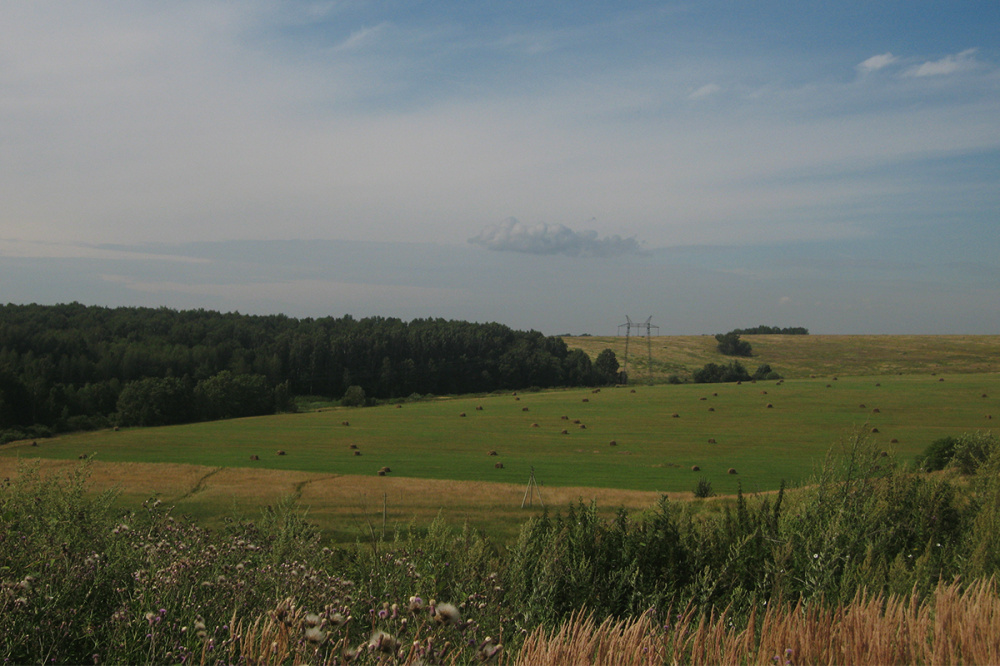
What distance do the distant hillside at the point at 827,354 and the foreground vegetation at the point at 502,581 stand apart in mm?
104230

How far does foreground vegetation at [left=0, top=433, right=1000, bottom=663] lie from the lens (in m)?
3.93

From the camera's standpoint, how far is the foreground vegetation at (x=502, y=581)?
3934 millimetres

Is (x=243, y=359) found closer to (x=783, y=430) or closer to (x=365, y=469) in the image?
(x=365, y=469)

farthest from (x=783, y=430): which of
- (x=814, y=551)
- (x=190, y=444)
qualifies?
(x=814, y=551)

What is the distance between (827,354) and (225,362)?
10585cm

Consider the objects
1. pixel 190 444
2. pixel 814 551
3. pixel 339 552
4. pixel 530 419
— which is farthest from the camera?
pixel 530 419

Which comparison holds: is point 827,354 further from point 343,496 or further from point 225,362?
point 343,496

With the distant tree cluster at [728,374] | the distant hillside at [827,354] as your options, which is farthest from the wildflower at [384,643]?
the distant hillside at [827,354]

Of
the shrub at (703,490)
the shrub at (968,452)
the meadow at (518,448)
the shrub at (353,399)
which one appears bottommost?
the shrub at (353,399)

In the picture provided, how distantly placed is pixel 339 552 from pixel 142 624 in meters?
7.85

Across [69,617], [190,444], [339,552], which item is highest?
[69,617]

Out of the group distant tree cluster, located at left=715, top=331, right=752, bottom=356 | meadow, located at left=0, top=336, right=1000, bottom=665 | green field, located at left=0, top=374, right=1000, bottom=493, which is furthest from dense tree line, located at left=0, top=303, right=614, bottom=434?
meadow, located at left=0, top=336, right=1000, bottom=665

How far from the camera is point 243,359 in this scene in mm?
111062

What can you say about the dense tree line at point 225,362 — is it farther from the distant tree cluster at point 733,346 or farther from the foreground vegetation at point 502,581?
the foreground vegetation at point 502,581
